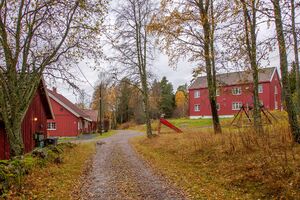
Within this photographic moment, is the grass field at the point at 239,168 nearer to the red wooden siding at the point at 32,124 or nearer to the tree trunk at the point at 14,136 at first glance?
the tree trunk at the point at 14,136

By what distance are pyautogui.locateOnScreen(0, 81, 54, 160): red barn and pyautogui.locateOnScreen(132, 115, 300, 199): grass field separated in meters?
8.64

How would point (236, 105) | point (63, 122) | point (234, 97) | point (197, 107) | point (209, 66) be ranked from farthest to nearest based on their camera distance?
1. point (197, 107)
2. point (234, 97)
3. point (236, 105)
4. point (63, 122)
5. point (209, 66)

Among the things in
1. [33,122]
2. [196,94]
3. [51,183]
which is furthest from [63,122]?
[51,183]

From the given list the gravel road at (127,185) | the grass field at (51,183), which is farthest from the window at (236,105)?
the grass field at (51,183)

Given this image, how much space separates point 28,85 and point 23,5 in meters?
3.39

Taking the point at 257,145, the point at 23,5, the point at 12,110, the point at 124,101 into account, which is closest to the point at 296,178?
the point at 257,145

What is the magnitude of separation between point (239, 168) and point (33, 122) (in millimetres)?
15492

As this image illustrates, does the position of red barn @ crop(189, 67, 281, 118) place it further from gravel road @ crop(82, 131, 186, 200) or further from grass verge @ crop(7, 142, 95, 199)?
grass verge @ crop(7, 142, 95, 199)

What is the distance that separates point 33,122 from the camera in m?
20.1

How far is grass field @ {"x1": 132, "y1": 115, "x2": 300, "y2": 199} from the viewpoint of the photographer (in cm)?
714

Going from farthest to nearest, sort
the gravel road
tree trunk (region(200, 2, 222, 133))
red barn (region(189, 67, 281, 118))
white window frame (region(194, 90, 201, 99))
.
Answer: white window frame (region(194, 90, 201, 99)) → red barn (region(189, 67, 281, 118)) → tree trunk (region(200, 2, 222, 133)) → the gravel road

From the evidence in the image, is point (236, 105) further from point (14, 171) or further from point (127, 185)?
point (14, 171)

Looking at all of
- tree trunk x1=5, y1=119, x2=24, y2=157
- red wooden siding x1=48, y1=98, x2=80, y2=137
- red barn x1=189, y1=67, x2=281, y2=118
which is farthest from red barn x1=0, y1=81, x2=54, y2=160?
red barn x1=189, y1=67, x2=281, y2=118

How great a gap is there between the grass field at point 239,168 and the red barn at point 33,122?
864 centimetres
